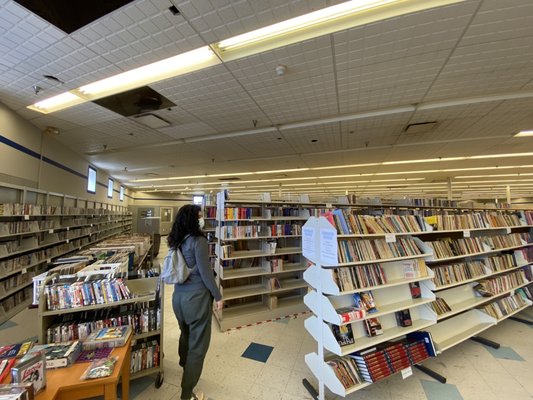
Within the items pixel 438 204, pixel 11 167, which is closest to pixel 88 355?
pixel 11 167

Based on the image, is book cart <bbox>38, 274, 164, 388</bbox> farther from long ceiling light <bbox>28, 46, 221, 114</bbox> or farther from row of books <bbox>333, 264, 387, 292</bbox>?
long ceiling light <bbox>28, 46, 221, 114</bbox>

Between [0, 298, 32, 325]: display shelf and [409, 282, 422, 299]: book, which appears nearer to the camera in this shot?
[409, 282, 422, 299]: book

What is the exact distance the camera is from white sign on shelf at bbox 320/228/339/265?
2111 millimetres

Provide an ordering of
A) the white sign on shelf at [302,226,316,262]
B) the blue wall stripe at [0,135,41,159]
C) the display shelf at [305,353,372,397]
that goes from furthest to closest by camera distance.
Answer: the blue wall stripe at [0,135,41,159] < the white sign on shelf at [302,226,316,262] < the display shelf at [305,353,372,397]

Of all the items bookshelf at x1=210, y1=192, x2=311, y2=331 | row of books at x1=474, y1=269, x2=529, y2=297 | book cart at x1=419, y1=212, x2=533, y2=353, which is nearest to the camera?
book cart at x1=419, y1=212, x2=533, y2=353

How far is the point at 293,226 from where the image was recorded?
466cm

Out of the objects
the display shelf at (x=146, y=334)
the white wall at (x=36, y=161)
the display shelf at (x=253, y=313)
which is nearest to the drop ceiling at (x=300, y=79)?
the white wall at (x=36, y=161)

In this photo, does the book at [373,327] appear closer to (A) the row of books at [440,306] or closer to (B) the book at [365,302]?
(B) the book at [365,302]

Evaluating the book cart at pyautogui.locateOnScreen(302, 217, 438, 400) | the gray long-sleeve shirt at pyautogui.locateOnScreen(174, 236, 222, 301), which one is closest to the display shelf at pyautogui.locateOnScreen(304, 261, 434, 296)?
the book cart at pyautogui.locateOnScreen(302, 217, 438, 400)

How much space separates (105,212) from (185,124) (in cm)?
713

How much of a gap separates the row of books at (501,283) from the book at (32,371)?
15.8 ft

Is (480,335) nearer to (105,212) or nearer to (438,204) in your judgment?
(438,204)

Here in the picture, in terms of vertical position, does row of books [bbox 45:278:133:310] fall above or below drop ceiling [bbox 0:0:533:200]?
below

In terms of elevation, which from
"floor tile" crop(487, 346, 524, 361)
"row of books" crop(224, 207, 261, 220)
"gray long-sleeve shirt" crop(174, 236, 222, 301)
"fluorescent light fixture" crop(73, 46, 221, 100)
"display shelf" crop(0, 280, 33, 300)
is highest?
"fluorescent light fixture" crop(73, 46, 221, 100)
